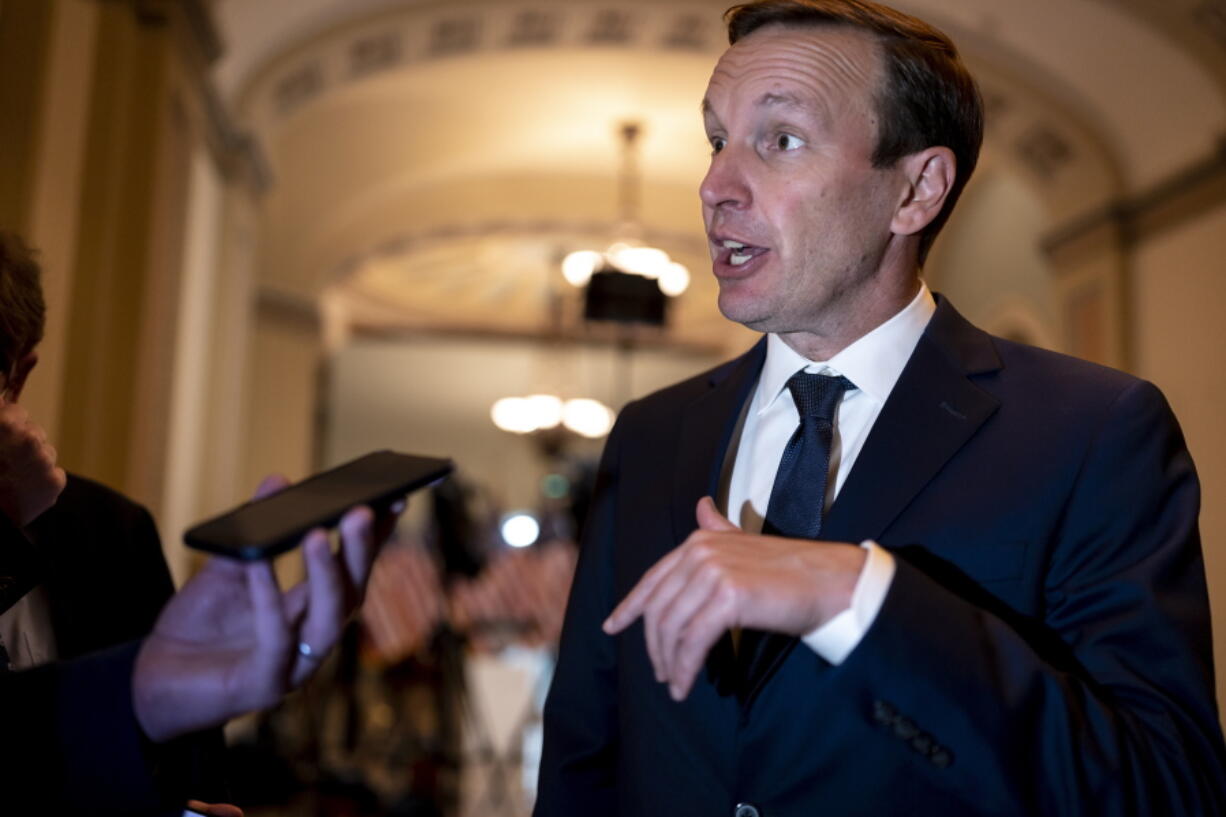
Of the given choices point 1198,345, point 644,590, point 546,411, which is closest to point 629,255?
point 546,411

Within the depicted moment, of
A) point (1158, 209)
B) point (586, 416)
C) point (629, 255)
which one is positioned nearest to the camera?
point (1158, 209)

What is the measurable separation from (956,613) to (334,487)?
61cm

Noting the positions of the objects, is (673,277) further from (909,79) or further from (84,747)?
(84,747)

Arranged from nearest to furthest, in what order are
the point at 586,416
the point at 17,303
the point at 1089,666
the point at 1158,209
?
the point at 1089,666 < the point at 17,303 < the point at 1158,209 < the point at 586,416

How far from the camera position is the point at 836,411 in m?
1.53

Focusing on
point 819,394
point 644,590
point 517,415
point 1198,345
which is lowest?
point 644,590

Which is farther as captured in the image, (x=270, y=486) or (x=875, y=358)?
(x=875, y=358)

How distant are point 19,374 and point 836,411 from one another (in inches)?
39.9

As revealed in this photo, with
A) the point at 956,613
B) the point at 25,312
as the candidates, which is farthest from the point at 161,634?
the point at 956,613

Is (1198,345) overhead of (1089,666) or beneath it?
overhead

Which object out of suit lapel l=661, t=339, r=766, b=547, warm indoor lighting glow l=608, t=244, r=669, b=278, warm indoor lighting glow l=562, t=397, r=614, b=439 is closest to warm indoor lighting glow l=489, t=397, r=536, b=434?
warm indoor lighting glow l=562, t=397, r=614, b=439

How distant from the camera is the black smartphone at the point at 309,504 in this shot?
3.11ft

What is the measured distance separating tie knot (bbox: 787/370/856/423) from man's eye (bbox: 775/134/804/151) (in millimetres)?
300

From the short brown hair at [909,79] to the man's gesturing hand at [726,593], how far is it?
2.21 ft
